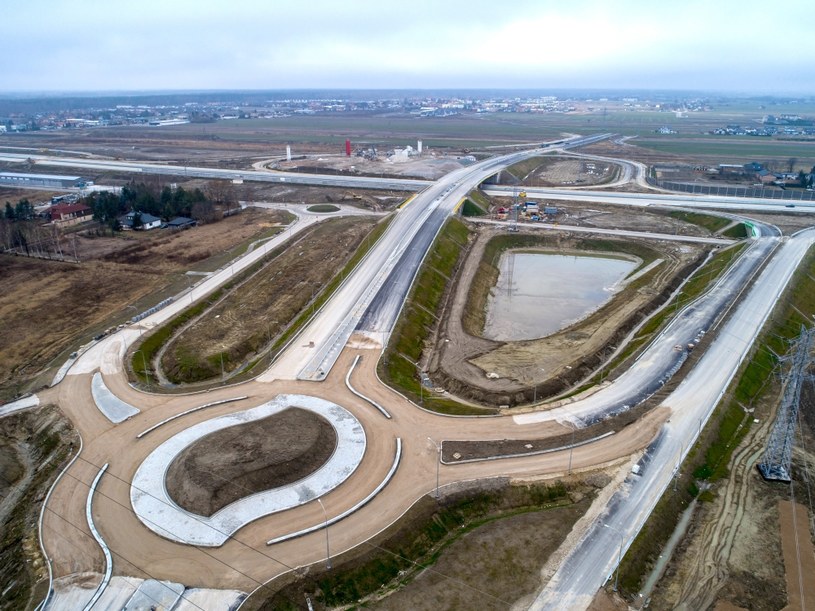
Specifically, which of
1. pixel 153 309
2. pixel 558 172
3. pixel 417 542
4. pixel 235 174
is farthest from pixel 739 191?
pixel 417 542

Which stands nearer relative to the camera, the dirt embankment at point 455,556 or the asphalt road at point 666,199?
the dirt embankment at point 455,556

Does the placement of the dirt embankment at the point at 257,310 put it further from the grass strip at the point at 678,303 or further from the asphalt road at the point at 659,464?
the asphalt road at the point at 659,464

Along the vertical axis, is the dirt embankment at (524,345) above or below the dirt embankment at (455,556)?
above

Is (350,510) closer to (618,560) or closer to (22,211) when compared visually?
(618,560)

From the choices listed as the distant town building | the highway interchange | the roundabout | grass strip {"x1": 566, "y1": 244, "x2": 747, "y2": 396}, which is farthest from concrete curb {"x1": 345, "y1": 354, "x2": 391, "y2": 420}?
the distant town building

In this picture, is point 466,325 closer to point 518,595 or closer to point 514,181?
point 518,595

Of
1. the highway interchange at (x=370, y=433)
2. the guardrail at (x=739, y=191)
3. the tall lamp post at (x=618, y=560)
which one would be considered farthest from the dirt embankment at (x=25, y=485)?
the guardrail at (x=739, y=191)

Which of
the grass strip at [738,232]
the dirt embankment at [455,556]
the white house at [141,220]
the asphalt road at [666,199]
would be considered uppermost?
the asphalt road at [666,199]

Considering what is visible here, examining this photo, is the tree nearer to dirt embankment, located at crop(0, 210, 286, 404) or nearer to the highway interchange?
dirt embankment, located at crop(0, 210, 286, 404)
